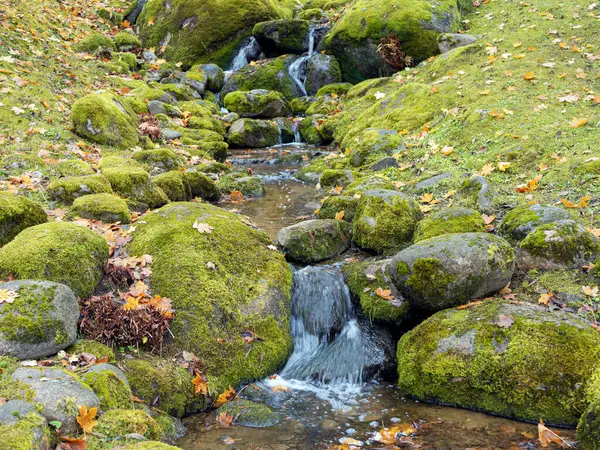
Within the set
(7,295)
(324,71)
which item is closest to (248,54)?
(324,71)

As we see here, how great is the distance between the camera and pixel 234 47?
20.2 metres

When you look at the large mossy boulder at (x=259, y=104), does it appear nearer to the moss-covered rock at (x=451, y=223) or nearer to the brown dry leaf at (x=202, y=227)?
the moss-covered rock at (x=451, y=223)

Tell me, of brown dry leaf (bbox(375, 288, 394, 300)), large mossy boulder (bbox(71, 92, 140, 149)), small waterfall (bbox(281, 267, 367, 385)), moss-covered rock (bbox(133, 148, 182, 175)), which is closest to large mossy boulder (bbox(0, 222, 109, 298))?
small waterfall (bbox(281, 267, 367, 385))

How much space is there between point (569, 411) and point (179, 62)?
18510 millimetres

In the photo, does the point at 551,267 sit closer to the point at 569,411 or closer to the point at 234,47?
the point at 569,411

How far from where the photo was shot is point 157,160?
10.2 metres

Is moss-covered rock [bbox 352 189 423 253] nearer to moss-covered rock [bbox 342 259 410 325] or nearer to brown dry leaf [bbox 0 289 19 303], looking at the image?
moss-covered rock [bbox 342 259 410 325]

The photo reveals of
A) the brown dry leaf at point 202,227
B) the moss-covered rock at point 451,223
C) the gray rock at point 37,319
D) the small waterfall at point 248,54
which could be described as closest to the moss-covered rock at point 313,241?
the moss-covered rock at point 451,223

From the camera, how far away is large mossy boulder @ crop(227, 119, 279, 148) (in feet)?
48.1

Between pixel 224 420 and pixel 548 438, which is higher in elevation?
pixel 224 420

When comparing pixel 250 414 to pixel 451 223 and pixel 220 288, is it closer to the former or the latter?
pixel 220 288

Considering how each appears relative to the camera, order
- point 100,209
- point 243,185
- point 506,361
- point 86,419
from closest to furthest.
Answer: point 86,419 → point 506,361 → point 100,209 → point 243,185

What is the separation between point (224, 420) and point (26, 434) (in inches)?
74.7

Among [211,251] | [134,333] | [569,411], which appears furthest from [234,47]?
[569,411]
